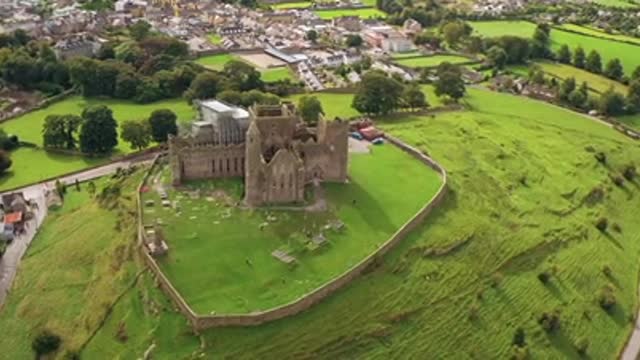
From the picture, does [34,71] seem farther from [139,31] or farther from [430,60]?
[430,60]

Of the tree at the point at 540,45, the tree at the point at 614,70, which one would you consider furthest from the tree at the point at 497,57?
the tree at the point at 614,70

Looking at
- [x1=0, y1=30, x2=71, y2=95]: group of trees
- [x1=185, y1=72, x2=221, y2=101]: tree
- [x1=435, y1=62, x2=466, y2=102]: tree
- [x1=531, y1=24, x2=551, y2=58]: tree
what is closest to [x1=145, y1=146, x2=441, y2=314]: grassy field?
[x1=185, y1=72, x2=221, y2=101]: tree

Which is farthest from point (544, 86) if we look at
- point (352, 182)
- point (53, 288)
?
point (53, 288)

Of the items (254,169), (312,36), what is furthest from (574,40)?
(254,169)

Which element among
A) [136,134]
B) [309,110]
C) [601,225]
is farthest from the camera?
[309,110]

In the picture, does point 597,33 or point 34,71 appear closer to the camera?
point 34,71

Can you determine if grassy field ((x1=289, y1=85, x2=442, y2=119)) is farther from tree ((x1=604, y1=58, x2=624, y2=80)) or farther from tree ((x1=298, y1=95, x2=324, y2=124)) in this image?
tree ((x1=604, y1=58, x2=624, y2=80))

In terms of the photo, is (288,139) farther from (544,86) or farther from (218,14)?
(218,14)
